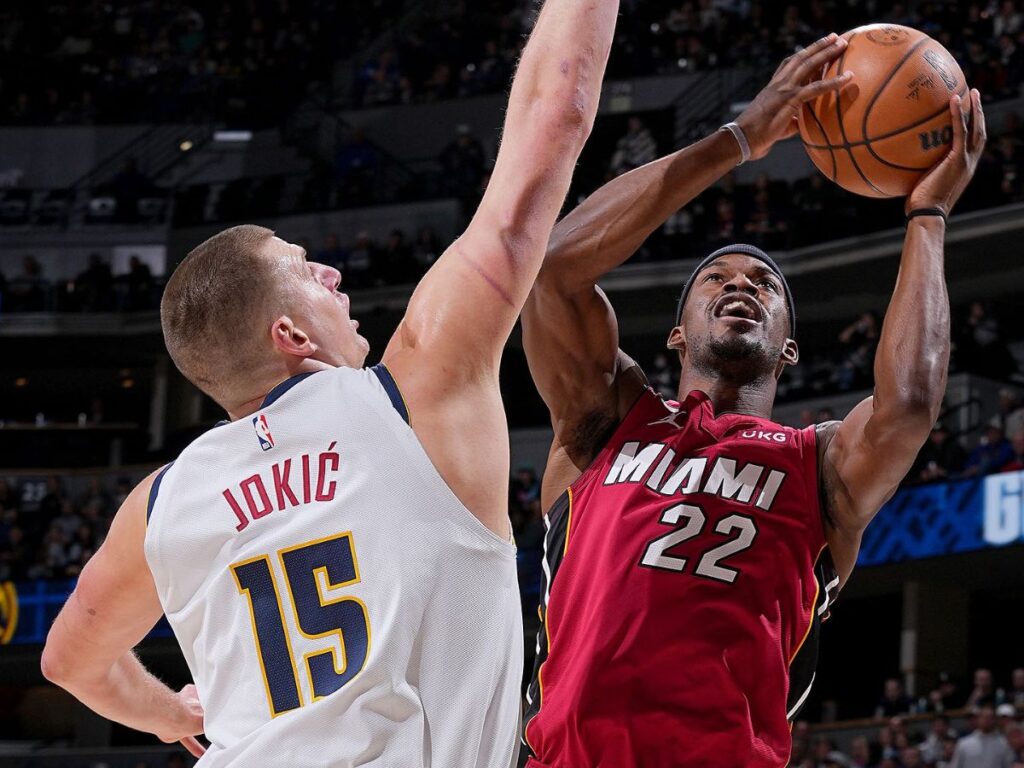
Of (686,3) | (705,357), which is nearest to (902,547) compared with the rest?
(686,3)

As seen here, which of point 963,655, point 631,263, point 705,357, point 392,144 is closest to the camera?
point 705,357

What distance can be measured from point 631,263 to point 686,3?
5.17 meters

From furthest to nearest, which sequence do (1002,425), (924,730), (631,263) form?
(631,263), (1002,425), (924,730)

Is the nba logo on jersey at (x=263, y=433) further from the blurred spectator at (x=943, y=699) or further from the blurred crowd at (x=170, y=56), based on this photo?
the blurred crowd at (x=170, y=56)

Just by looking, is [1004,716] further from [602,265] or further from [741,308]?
[602,265]

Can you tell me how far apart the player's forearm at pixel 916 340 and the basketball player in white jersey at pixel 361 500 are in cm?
177

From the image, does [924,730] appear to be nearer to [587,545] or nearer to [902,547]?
[902,547]

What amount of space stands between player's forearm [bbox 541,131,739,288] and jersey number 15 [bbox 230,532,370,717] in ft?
6.46

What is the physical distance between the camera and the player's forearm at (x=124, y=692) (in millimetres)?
2568

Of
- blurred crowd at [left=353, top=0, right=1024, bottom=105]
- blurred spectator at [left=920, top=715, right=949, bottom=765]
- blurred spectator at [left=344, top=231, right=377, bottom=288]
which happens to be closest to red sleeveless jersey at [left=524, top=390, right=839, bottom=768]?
blurred spectator at [left=920, top=715, right=949, bottom=765]

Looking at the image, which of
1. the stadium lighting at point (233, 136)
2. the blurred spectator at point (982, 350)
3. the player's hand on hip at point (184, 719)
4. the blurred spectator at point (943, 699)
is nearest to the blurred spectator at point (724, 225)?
the blurred spectator at point (982, 350)

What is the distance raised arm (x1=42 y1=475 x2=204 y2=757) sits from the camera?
2.35 metres

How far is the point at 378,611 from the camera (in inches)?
81.5

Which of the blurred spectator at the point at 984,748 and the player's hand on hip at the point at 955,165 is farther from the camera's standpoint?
the blurred spectator at the point at 984,748
